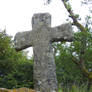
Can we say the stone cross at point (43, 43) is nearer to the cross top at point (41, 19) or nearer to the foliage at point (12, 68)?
the cross top at point (41, 19)

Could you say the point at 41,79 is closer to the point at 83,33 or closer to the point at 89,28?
the point at 83,33

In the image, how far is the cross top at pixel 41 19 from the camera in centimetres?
518

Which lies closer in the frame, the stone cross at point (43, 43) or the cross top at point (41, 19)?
the stone cross at point (43, 43)

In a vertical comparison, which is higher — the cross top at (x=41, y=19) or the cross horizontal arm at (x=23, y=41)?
the cross top at (x=41, y=19)

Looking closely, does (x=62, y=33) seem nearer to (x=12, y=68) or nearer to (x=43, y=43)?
(x=43, y=43)

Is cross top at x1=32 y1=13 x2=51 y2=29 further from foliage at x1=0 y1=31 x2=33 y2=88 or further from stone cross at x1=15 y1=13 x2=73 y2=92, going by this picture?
foliage at x1=0 y1=31 x2=33 y2=88

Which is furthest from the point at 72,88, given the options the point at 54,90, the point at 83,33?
the point at 83,33

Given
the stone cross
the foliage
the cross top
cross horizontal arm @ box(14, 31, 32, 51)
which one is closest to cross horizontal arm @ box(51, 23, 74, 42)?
the stone cross

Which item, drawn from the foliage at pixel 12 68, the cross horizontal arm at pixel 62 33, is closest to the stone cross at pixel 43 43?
the cross horizontal arm at pixel 62 33

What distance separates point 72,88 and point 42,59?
2.88 ft

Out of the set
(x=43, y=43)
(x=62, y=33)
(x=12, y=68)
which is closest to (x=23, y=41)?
(x=43, y=43)

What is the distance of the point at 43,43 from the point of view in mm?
5145

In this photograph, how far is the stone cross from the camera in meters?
4.84

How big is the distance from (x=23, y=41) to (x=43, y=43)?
0.65 metres
